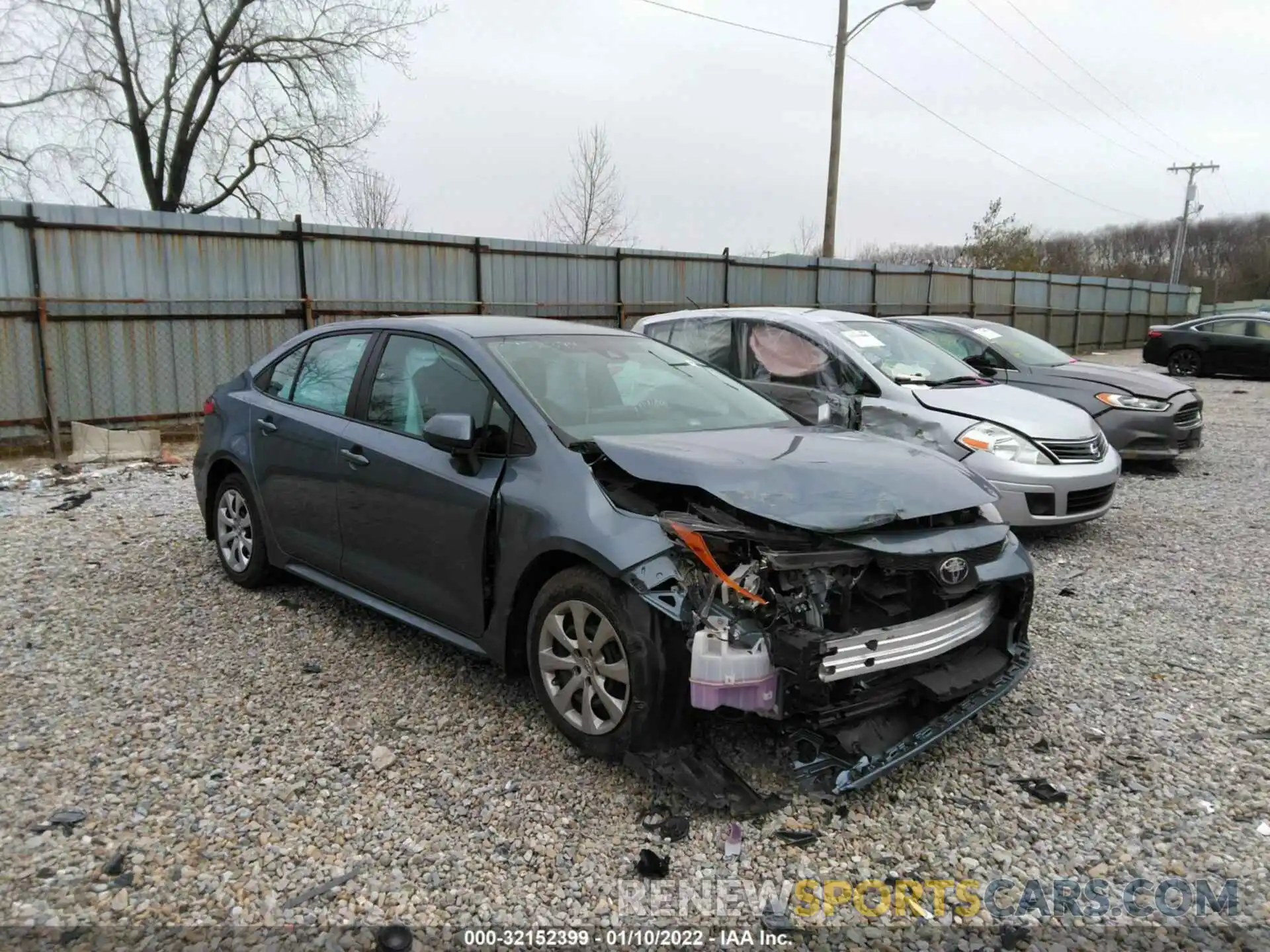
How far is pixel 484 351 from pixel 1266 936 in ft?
10.8

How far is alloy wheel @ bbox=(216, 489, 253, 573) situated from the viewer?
16.2ft

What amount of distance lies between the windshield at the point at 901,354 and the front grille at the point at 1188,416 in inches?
114

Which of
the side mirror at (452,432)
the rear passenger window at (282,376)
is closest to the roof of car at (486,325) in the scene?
the rear passenger window at (282,376)

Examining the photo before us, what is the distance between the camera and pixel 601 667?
9.82 ft

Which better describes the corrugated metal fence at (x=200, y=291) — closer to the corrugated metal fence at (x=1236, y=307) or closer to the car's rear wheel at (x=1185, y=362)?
the car's rear wheel at (x=1185, y=362)

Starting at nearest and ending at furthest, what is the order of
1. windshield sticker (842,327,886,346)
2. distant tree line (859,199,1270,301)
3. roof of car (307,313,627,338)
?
roof of car (307,313,627,338) → windshield sticker (842,327,886,346) → distant tree line (859,199,1270,301)

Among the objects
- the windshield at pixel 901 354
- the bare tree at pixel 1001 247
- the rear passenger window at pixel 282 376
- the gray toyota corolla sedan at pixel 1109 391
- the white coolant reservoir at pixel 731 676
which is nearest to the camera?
the white coolant reservoir at pixel 731 676

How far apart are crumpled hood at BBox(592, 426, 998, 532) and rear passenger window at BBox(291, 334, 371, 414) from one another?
1.64m

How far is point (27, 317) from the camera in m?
8.95

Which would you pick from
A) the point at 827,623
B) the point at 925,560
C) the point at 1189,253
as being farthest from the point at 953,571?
the point at 1189,253

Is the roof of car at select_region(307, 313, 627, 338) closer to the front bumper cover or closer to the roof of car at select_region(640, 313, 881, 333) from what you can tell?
the front bumper cover

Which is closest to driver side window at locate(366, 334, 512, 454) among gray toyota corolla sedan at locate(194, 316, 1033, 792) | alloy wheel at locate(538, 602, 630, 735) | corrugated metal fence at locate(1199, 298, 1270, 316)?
gray toyota corolla sedan at locate(194, 316, 1033, 792)

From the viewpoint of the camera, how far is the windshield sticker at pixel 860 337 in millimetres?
6761

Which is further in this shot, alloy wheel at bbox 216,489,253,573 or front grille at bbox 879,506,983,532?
alloy wheel at bbox 216,489,253,573
